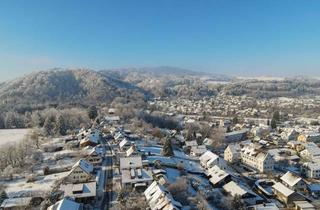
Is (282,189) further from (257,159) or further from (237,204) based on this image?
(257,159)

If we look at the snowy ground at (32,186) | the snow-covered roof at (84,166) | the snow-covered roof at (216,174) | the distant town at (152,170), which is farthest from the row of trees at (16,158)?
the snow-covered roof at (216,174)

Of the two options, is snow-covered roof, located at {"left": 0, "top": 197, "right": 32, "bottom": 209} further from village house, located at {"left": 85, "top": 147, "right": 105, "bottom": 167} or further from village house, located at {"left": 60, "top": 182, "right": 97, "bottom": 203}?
village house, located at {"left": 85, "top": 147, "right": 105, "bottom": 167}

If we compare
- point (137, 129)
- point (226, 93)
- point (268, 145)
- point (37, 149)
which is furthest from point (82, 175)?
point (226, 93)

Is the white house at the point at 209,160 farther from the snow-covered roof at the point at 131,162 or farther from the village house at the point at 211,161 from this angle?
the snow-covered roof at the point at 131,162

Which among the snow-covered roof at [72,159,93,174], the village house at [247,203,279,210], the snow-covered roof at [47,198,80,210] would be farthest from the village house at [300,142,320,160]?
the snow-covered roof at [47,198,80,210]

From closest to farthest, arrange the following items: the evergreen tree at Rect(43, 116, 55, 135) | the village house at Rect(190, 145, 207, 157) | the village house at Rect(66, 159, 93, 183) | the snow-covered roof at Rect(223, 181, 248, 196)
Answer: the snow-covered roof at Rect(223, 181, 248, 196) → the village house at Rect(66, 159, 93, 183) → the village house at Rect(190, 145, 207, 157) → the evergreen tree at Rect(43, 116, 55, 135)

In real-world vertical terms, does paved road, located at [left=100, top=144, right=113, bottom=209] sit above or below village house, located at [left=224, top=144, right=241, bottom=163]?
above

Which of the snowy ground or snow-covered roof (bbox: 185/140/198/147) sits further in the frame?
snow-covered roof (bbox: 185/140/198/147)

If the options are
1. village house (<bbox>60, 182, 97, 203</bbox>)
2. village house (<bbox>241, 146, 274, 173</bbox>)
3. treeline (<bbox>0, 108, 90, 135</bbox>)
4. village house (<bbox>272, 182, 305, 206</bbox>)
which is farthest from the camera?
treeline (<bbox>0, 108, 90, 135</bbox>)
